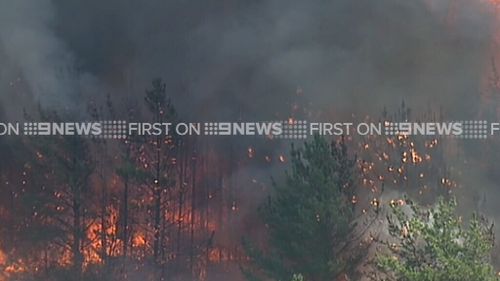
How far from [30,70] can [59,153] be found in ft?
5.29

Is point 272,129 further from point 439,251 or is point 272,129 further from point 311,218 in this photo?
point 439,251

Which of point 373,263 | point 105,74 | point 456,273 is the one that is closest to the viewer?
point 456,273

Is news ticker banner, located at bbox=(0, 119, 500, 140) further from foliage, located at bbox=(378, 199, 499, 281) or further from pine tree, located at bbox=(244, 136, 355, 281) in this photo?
foliage, located at bbox=(378, 199, 499, 281)

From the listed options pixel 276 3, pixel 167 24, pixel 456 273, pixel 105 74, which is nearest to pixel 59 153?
pixel 105 74

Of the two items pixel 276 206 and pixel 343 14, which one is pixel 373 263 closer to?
pixel 276 206

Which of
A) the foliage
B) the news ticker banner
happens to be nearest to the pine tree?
the news ticker banner

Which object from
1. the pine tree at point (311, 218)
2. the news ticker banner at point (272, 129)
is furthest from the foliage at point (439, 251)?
the news ticker banner at point (272, 129)

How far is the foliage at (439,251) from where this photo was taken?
8.85 m

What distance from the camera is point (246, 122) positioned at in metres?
13.6

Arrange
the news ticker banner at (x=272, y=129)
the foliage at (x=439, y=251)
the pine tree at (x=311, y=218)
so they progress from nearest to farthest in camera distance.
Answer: the foliage at (x=439, y=251) < the pine tree at (x=311, y=218) < the news ticker banner at (x=272, y=129)

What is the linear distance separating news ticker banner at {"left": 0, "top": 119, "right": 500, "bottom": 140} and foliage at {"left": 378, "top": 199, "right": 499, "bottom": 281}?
367cm

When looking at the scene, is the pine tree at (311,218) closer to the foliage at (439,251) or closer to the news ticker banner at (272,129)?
the news ticker banner at (272,129)

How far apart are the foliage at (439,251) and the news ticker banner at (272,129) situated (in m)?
3.67

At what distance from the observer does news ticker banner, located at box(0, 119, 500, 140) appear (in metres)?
13.3
